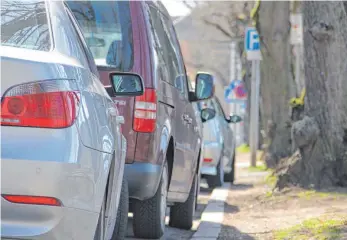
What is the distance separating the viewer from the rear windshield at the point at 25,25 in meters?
5.24

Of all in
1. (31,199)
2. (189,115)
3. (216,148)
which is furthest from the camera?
(216,148)

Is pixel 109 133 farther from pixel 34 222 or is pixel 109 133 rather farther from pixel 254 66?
pixel 254 66

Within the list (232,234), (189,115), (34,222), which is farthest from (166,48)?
(34,222)

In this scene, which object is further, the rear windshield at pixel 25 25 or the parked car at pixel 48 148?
the rear windshield at pixel 25 25

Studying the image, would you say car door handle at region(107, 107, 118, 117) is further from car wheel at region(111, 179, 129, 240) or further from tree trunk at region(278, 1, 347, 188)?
tree trunk at region(278, 1, 347, 188)

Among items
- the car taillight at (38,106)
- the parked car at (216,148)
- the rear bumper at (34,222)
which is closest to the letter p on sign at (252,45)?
the parked car at (216,148)

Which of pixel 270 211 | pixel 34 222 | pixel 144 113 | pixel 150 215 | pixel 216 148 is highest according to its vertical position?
pixel 144 113

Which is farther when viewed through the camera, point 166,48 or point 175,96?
point 166,48

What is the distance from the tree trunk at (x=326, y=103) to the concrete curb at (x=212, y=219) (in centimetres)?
123

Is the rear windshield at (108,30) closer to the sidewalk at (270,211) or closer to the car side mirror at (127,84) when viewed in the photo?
the car side mirror at (127,84)

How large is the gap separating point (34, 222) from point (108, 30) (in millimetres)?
4113

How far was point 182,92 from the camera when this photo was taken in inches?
366

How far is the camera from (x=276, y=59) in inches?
959

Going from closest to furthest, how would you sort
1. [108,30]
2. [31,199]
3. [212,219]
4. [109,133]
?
[31,199], [109,133], [108,30], [212,219]
